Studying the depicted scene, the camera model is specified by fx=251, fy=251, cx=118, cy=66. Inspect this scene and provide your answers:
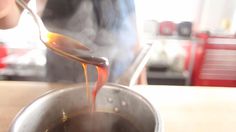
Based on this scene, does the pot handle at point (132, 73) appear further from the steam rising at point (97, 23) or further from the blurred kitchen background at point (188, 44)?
the blurred kitchen background at point (188, 44)

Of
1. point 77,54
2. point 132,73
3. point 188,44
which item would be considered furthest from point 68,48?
point 188,44

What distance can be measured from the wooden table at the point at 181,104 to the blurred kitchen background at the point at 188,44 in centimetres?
77

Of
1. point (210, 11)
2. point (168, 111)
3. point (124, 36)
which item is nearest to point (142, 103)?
point (168, 111)

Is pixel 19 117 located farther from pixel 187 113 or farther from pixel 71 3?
pixel 71 3

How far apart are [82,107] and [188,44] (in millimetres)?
1086

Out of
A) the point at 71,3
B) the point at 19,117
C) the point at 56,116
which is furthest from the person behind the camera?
the point at 71,3

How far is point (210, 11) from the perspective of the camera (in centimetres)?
140

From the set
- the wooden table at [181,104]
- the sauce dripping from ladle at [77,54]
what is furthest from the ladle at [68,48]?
the wooden table at [181,104]

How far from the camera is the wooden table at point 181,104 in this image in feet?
1.60

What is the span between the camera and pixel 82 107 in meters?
0.49

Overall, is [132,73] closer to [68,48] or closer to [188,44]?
[68,48]

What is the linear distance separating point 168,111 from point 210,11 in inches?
41.3

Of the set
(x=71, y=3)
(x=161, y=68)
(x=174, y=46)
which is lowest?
(x=161, y=68)

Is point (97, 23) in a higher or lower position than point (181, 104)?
higher
